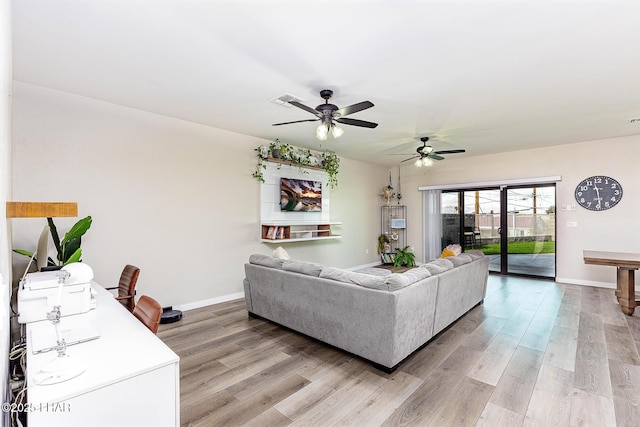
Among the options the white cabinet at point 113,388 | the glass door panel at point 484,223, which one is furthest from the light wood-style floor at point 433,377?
the glass door panel at point 484,223

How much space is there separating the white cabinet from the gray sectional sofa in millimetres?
1709

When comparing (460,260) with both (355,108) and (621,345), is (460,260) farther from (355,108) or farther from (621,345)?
(355,108)

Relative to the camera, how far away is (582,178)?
559 cm

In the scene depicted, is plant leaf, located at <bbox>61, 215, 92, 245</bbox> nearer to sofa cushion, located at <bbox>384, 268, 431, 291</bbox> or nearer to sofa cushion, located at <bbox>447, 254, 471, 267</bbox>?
sofa cushion, located at <bbox>384, 268, 431, 291</bbox>

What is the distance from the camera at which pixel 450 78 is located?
2.95 meters

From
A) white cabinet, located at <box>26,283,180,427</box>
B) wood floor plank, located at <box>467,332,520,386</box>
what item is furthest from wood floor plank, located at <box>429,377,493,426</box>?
white cabinet, located at <box>26,283,180,427</box>

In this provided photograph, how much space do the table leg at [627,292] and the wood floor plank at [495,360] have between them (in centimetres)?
197

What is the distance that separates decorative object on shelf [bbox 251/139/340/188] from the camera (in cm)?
515

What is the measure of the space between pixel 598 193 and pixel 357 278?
17.7ft

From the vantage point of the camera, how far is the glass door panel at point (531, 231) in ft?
19.9

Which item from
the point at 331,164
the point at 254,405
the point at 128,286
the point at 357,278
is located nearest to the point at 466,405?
the point at 357,278

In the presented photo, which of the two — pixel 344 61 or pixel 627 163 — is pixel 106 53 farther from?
pixel 627 163

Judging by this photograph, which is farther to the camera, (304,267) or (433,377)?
(304,267)

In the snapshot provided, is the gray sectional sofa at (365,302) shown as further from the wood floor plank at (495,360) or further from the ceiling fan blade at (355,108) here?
the ceiling fan blade at (355,108)
